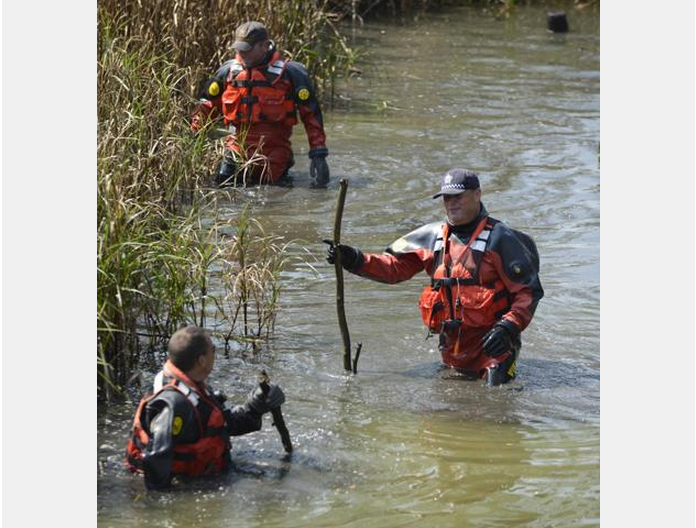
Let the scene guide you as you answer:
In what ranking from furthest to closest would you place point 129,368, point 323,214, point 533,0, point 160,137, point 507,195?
point 533,0 < point 507,195 < point 323,214 < point 160,137 < point 129,368

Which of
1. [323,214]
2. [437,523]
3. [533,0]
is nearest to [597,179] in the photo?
[323,214]

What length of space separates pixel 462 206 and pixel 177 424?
7.59 feet

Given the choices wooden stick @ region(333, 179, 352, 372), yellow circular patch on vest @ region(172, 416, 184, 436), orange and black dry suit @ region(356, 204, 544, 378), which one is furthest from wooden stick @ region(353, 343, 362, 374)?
yellow circular patch on vest @ region(172, 416, 184, 436)

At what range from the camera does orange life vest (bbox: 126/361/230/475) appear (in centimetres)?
628

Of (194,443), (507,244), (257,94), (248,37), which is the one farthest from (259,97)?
(194,443)

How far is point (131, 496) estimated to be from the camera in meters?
6.35

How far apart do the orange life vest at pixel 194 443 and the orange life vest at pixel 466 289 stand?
1.86 m

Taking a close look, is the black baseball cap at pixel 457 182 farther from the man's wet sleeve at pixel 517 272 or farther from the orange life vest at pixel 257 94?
the orange life vest at pixel 257 94

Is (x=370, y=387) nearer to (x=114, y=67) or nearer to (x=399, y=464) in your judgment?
(x=399, y=464)

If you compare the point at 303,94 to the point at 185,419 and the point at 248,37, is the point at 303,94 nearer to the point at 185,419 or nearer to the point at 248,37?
the point at 248,37

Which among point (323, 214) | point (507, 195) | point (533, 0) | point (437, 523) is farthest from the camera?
point (533, 0)

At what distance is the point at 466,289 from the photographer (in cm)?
785

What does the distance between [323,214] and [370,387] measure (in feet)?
12.3

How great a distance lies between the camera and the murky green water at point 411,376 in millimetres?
6379
